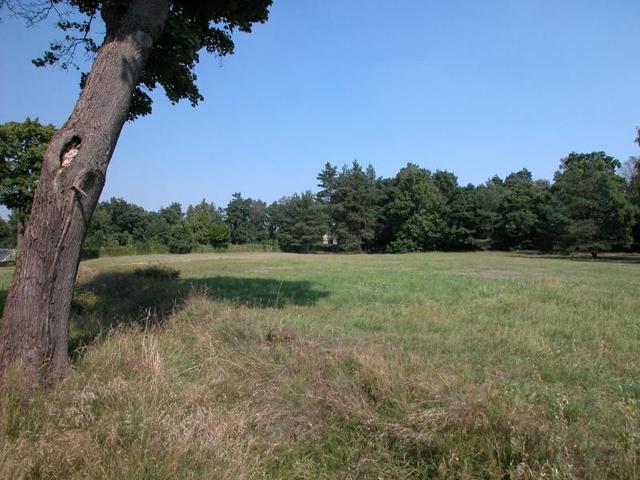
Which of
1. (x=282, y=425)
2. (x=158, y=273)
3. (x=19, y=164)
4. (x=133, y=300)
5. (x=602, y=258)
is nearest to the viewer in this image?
(x=282, y=425)

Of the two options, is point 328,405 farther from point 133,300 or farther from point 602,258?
point 602,258

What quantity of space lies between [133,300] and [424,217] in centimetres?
6817

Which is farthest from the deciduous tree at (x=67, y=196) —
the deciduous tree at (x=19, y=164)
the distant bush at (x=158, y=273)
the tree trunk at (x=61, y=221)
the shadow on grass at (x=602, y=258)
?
the shadow on grass at (x=602, y=258)

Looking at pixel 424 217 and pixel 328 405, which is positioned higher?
pixel 424 217

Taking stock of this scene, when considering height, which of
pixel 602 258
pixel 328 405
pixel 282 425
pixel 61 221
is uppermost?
pixel 61 221

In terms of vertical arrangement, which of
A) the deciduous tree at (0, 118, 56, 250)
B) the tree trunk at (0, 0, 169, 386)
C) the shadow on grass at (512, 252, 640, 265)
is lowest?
the shadow on grass at (512, 252, 640, 265)

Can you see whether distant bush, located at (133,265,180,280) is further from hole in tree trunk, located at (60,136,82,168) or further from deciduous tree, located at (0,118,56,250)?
deciduous tree, located at (0,118,56,250)

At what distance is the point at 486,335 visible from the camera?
748cm

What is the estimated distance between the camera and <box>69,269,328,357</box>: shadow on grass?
7.74 m

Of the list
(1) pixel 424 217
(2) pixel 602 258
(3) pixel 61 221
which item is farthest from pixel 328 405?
(1) pixel 424 217

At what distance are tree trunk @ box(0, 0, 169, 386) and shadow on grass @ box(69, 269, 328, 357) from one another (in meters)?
1.16

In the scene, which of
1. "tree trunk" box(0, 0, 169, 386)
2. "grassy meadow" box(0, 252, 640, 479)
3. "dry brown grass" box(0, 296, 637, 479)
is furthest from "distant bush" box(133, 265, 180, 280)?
"tree trunk" box(0, 0, 169, 386)

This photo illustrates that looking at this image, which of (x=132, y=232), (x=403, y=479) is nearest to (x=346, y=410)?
(x=403, y=479)

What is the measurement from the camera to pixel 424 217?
7519cm
